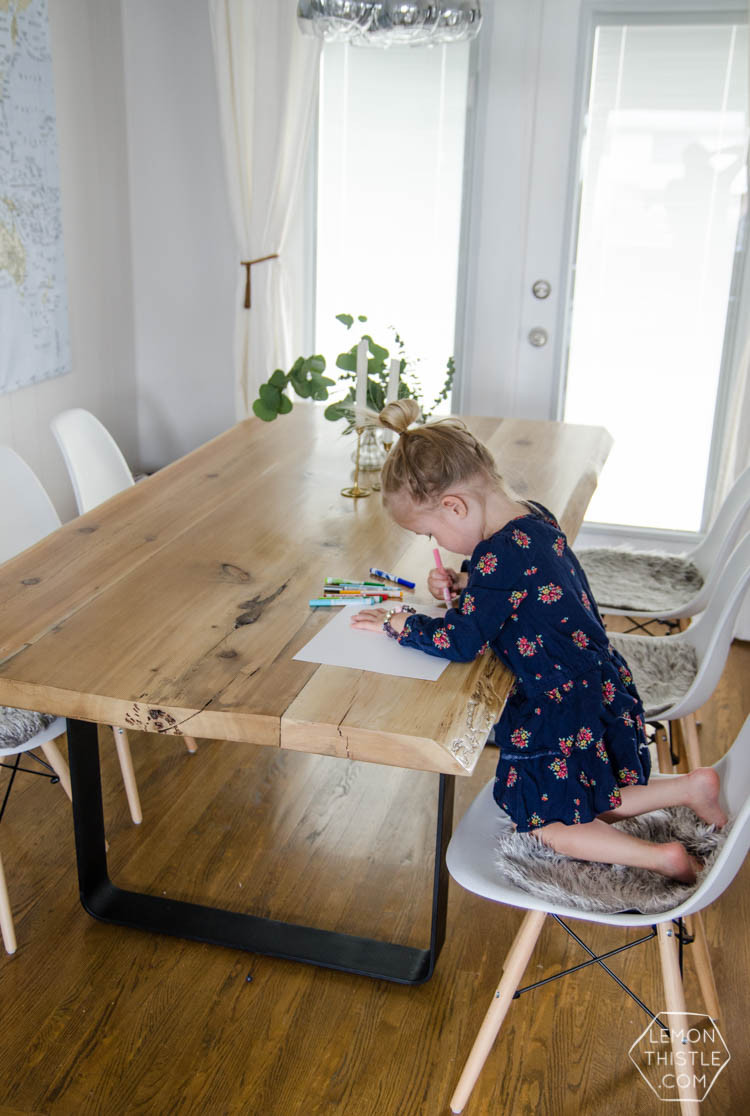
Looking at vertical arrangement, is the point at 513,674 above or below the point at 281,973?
above

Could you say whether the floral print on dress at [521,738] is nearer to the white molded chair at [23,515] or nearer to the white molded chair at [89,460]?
the white molded chair at [23,515]

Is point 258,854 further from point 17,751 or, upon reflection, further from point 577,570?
point 577,570

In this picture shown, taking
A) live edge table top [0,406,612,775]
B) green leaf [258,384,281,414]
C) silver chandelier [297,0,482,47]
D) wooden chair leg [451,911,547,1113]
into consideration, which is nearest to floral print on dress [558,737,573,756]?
live edge table top [0,406,612,775]

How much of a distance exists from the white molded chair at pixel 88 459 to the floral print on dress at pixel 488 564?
1.31 meters

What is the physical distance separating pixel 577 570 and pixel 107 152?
2790 millimetres

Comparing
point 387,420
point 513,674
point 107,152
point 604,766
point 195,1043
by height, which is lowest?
point 195,1043

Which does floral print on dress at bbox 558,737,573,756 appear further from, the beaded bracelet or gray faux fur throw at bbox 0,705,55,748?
gray faux fur throw at bbox 0,705,55,748

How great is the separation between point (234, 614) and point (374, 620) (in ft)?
0.82

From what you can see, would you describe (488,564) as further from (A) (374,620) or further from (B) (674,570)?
(B) (674,570)

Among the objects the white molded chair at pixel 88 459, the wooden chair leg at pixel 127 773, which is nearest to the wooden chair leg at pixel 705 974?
the wooden chair leg at pixel 127 773

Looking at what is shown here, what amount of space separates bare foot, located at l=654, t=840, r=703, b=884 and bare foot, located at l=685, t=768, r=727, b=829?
0.37 feet

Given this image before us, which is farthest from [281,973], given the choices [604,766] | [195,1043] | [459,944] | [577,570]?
[577,570]

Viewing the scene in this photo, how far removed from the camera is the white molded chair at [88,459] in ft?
8.82

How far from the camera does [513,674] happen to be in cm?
176
